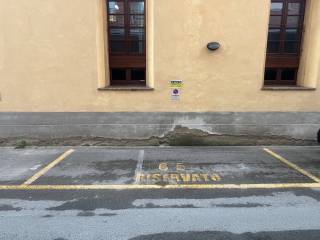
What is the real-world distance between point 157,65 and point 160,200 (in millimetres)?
3869

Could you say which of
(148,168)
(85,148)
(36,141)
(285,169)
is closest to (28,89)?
(36,141)

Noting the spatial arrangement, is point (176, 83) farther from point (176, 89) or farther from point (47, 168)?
point (47, 168)

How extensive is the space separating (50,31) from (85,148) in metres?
3.18

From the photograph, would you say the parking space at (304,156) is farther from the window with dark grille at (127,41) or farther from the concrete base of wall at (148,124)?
the window with dark grille at (127,41)

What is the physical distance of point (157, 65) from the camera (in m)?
6.83

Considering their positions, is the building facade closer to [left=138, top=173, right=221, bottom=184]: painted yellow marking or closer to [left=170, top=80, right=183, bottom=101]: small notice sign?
[left=170, top=80, right=183, bottom=101]: small notice sign

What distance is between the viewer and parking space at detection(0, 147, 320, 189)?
15.5ft

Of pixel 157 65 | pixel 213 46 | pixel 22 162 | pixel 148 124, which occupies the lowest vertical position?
pixel 22 162

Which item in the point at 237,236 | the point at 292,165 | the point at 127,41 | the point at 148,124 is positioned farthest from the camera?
the point at 127,41

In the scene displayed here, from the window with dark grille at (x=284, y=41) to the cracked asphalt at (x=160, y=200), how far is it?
2.53 meters

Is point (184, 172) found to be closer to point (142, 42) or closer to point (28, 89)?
point (142, 42)

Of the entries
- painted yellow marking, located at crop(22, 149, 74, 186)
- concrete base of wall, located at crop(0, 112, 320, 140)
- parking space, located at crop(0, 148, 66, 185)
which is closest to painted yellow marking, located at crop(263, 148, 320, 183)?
concrete base of wall, located at crop(0, 112, 320, 140)

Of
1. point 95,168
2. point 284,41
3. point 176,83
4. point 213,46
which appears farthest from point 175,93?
point 284,41

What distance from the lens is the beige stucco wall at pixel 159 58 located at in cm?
660
